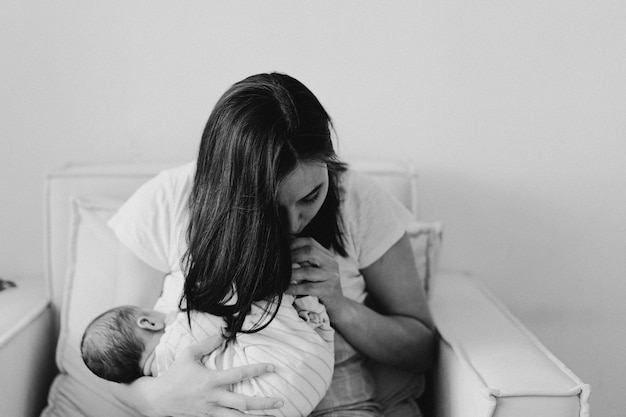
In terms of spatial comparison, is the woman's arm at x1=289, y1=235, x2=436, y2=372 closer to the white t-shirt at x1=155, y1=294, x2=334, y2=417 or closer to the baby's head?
the white t-shirt at x1=155, y1=294, x2=334, y2=417

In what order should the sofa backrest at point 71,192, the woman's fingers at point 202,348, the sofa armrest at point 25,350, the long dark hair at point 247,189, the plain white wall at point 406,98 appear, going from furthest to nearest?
the plain white wall at point 406,98 → the sofa backrest at point 71,192 → the sofa armrest at point 25,350 → the woman's fingers at point 202,348 → the long dark hair at point 247,189

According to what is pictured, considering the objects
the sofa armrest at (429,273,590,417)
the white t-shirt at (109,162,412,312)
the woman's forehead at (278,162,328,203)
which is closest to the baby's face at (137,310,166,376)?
the white t-shirt at (109,162,412,312)

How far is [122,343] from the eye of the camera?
1.32 m

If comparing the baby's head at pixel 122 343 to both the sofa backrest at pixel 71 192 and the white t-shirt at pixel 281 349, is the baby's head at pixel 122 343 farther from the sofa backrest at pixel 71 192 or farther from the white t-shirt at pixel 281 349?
the sofa backrest at pixel 71 192

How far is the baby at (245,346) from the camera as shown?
126 cm

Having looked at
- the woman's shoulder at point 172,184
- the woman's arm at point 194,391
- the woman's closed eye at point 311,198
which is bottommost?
the woman's arm at point 194,391

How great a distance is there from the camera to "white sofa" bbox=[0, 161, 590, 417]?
1.22 m

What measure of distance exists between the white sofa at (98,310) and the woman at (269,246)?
9cm

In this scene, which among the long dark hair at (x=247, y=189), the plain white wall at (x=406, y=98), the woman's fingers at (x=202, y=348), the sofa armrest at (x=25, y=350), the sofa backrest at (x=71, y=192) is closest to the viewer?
the long dark hair at (x=247, y=189)

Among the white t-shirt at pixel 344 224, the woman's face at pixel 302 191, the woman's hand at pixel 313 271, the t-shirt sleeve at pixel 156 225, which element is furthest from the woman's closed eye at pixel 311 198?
the t-shirt sleeve at pixel 156 225

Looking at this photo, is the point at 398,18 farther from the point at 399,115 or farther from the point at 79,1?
the point at 79,1

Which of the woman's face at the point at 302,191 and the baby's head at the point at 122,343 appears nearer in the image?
the woman's face at the point at 302,191

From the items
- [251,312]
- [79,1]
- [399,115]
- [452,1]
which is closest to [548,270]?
[399,115]

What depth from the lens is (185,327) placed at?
1327mm
